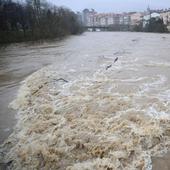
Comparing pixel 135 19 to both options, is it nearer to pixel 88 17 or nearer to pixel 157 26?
pixel 88 17

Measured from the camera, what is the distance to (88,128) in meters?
7.38

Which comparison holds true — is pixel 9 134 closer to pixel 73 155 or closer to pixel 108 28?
pixel 73 155

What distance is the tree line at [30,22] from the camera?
135 feet

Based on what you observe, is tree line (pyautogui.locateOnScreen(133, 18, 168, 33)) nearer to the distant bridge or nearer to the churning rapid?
the distant bridge

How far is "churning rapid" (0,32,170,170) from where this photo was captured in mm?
6043

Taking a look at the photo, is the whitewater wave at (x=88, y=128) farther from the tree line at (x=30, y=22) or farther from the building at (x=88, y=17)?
the building at (x=88, y=17)

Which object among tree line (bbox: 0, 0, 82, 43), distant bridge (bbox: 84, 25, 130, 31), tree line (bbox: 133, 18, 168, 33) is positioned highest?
tree line (bbox: 0, 0, 82, 43)

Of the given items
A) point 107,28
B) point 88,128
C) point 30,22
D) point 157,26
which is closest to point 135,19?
point 107,28

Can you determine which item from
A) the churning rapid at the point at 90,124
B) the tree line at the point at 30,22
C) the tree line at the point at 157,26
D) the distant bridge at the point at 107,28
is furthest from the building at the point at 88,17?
the churning rapid at the point at 90,124

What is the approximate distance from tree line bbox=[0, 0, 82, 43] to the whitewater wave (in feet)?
101

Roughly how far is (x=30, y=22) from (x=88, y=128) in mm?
42075

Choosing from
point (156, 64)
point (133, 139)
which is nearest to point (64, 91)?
point (133, 139)

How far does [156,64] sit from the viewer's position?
16.2 meters

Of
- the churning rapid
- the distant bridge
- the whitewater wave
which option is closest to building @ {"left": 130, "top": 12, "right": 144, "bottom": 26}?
the distant bridge
